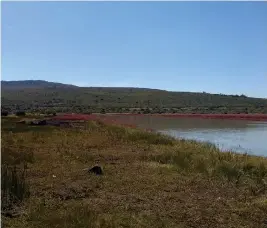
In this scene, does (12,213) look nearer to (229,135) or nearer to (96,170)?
(96,170)

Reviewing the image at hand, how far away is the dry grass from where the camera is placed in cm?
722

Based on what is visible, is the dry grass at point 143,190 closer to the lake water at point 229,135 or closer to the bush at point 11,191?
the bush at point 11,191

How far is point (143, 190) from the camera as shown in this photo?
931 centimetres

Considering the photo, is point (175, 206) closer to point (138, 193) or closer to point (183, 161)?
point (138, 193)

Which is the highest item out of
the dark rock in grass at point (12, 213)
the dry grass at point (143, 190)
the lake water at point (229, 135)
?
the dry grass at point (143, 190)

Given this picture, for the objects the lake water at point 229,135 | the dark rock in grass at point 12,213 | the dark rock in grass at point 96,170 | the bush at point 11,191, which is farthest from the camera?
the lake water at point 229,135

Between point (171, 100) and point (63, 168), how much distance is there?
356 feet

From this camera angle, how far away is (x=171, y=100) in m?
119

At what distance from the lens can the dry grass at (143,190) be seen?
7223mm

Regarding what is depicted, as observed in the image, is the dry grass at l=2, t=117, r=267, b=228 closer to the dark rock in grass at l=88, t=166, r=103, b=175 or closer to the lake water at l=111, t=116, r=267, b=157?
the dark rock in grass at l=88, t=166, r=103, b=175

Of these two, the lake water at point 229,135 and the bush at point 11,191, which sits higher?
the bush at point 11,191

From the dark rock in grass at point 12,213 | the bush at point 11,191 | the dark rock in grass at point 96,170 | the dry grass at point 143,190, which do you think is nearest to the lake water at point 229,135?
the dry grass at point 143,190

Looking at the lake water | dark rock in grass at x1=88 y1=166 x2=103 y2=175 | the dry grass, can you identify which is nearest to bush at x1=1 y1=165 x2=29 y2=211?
the dry grass

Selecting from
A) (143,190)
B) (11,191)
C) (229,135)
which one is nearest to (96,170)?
(143,190)
